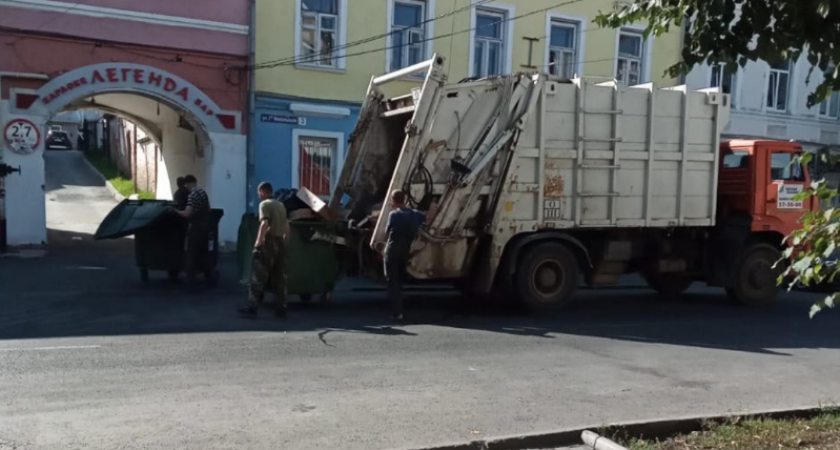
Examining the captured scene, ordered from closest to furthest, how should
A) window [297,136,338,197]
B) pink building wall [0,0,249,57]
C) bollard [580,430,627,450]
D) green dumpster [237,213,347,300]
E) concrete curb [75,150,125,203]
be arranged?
bollard [580,430,627,450]
green dumpster [237,213,347,300]
pink building wall [0,0,249,57]
window [297,136,338,197]
concrete curb [75,150,125,203]

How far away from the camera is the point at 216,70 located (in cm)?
1669

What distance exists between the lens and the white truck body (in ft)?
31.3

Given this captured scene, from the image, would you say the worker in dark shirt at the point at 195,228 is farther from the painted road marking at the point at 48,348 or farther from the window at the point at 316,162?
the window at the point at 316,162

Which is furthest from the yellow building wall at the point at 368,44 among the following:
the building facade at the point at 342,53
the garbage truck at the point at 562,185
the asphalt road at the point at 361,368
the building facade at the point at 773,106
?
the asphalt road at the point at 361,368

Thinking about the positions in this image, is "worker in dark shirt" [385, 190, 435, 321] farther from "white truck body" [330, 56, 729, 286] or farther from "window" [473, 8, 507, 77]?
"window" [473, 8, 507, 77]

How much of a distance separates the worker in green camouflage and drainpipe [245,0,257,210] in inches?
313

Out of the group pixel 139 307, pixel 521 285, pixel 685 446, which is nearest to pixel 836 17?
pixel 685 446

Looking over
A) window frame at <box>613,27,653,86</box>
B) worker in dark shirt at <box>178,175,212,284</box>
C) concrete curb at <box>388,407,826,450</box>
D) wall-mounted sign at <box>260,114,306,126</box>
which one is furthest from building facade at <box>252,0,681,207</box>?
concrete curb at <box>388,407,826,450</box>

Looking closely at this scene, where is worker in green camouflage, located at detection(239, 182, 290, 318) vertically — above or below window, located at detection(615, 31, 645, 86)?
below

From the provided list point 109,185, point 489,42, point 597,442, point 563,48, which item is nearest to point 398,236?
point 597,442

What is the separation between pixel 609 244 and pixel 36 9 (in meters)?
11.7

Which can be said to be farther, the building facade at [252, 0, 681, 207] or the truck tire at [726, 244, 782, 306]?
→ the building facade at [252, 0, 681, 207]

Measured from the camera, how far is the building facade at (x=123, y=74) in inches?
587

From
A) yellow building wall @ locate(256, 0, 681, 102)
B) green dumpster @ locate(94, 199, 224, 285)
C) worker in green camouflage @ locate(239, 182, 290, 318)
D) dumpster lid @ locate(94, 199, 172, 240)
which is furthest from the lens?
yellow building wall @ locate(256, 0, 681, 102)
